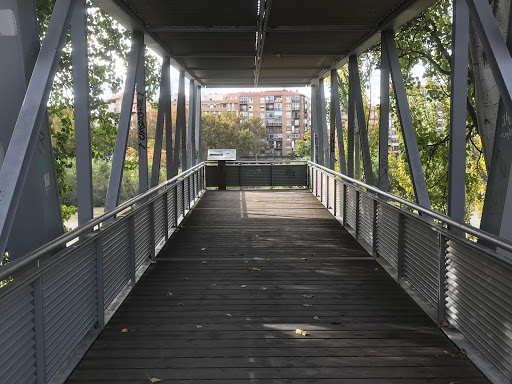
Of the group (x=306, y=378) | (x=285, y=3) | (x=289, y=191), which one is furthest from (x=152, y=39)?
(x=289, y=191)

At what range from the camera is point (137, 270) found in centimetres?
597

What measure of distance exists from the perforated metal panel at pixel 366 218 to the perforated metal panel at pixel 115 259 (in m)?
3.29

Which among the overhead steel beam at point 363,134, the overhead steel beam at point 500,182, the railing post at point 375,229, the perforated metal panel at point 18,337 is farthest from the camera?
the overhead steel beam at point 363,134

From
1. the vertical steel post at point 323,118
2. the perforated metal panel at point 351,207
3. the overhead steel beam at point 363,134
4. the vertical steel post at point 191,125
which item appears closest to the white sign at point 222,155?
the vertical steel post at point 191,125

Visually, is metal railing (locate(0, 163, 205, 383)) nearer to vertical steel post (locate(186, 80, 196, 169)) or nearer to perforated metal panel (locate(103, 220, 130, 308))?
perforated metal panel (locate(103, 220, 130, 308))

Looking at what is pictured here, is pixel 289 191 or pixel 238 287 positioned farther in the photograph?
pixel 289 191

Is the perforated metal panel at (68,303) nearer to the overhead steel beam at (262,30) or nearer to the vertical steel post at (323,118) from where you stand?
the overhead steel beam at (262,30)

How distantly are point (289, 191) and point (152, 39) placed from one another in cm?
831

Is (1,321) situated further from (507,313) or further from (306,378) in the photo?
(507,313)

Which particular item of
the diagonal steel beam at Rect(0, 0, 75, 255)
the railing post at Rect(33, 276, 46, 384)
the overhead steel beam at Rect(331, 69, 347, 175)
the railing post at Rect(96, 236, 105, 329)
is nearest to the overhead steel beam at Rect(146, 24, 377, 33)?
the overhead steel beam at Rect(331, 69, 347, 175)

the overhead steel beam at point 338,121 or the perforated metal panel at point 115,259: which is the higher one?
the overhead steel beam at point 338,121

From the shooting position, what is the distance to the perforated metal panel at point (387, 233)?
5.72 meters

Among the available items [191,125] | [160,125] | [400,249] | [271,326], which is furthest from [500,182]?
[191,125]

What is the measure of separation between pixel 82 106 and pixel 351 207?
5212mm
